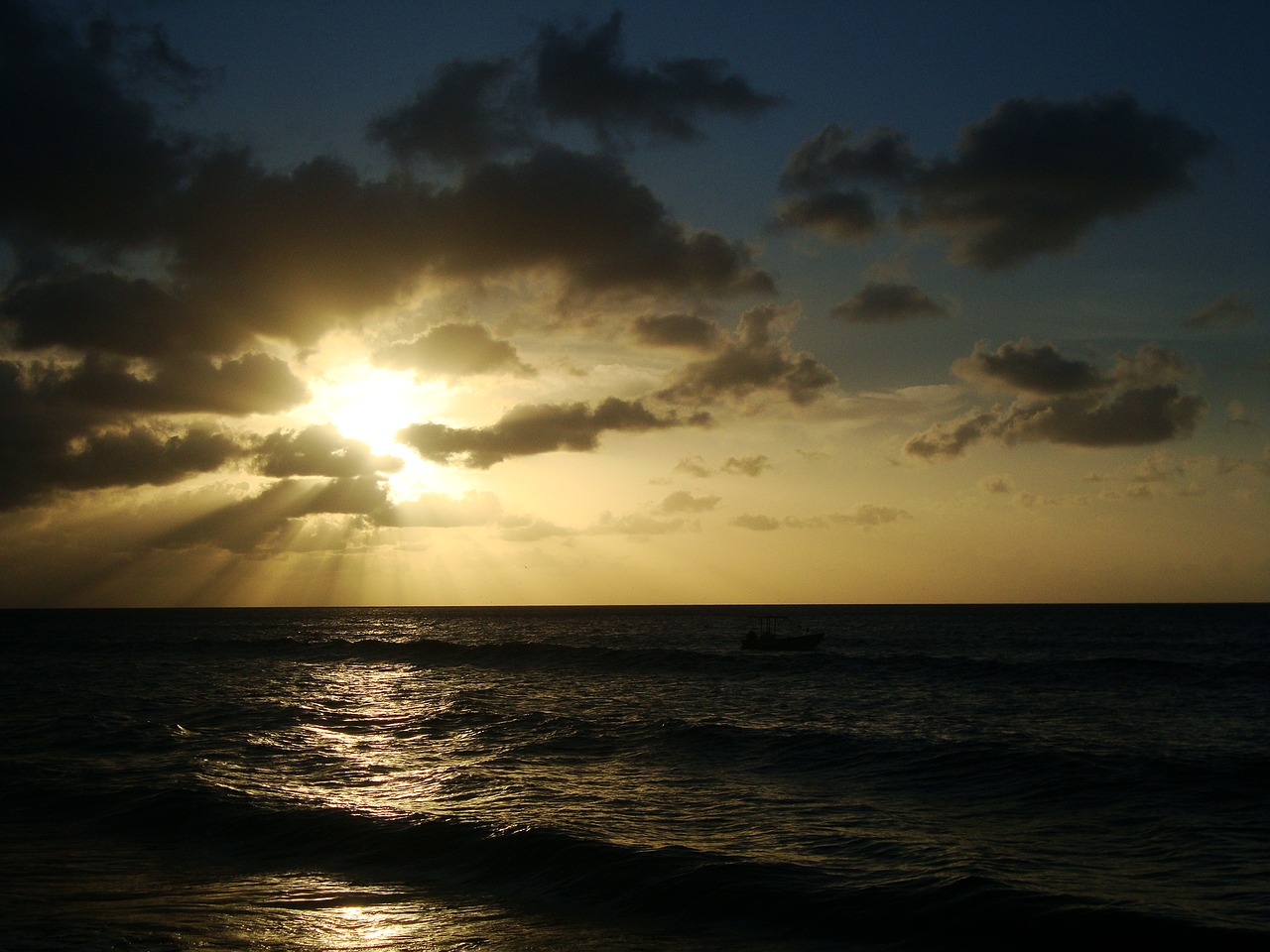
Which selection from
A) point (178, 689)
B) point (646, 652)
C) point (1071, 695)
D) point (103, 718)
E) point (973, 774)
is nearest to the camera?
point (973, 774)

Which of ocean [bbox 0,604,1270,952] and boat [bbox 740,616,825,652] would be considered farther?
boat [bbox 740,616,825,652]

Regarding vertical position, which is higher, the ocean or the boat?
the ocean

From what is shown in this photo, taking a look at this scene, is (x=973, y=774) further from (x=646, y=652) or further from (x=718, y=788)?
(x=646, y=652)

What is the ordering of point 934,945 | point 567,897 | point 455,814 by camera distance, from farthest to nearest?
point 455,814
point 567,897
point 934,945

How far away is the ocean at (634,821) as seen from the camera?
14.2 meters

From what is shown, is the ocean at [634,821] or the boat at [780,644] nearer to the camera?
the ocean at [634,821]

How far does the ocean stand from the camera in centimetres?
1416

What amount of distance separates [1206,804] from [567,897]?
1635cm

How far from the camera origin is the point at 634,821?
20234 mm

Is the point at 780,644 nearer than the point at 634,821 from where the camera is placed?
No

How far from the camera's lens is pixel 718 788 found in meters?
24.0

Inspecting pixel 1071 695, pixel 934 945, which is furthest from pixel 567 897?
pixel 1071 695

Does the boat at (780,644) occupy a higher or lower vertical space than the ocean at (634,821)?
lower

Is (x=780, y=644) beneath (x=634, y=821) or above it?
beneath
